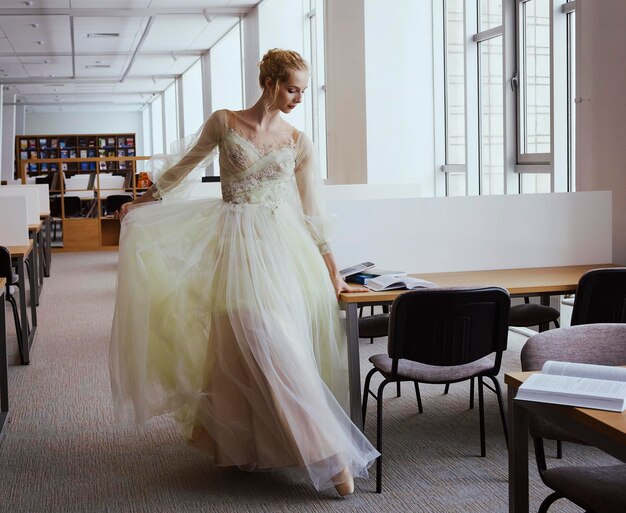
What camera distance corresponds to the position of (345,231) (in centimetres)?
408

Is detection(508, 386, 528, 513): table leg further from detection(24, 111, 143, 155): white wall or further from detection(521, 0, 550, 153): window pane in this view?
detection(24, 111, 143, 155): white wall

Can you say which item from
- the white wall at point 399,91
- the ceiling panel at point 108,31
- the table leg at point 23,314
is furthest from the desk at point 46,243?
the table leg at point 23,314

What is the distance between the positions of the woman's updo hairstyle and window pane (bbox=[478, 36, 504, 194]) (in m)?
3.73

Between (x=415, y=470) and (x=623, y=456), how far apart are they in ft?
6.43

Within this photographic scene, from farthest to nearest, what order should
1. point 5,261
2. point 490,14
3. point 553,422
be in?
point 490,14 → point 5,261 → point 553,422

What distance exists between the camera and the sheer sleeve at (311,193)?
3.38m

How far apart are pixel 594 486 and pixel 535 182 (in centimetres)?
471

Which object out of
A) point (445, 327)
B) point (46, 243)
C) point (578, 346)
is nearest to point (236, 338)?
point (445, 327)

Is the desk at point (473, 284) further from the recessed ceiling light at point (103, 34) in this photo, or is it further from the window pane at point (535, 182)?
the recessed ceiling light at point (103, 34)

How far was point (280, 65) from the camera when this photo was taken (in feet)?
10.4

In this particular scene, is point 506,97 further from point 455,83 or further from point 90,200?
point 90,200

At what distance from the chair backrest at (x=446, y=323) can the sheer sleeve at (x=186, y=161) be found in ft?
3.23

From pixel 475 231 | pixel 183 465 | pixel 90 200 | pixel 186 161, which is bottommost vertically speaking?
pixel 183 465

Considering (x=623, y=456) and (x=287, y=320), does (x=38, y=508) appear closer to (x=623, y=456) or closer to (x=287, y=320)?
(x=287, y=320)
